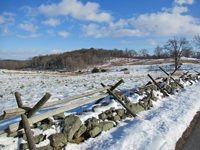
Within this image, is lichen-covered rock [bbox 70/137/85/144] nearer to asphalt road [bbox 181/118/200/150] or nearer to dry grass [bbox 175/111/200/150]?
dry grass [bbox 175/111/200/150]

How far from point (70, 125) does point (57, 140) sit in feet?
1.52

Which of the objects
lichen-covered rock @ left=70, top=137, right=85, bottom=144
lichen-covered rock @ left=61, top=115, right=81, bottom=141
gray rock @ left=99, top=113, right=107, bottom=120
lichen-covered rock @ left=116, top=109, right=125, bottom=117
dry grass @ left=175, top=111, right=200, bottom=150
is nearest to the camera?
lichen-covered rock @ left=61, top=115, right=81, bottom=141

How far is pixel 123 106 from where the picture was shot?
14.5 ft

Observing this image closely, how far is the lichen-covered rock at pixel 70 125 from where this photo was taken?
299cm

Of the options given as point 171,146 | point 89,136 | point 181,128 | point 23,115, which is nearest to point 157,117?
point 181,128

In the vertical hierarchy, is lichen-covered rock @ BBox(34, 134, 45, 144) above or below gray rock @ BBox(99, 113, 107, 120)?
above

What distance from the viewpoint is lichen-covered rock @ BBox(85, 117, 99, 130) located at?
3416 mm

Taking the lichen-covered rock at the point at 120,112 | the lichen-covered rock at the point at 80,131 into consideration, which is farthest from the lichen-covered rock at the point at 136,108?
the lichen-covered rock at the point at 80,131

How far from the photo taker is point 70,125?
3.11 metres

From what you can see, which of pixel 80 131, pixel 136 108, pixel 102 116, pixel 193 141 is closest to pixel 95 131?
pixel 80 131

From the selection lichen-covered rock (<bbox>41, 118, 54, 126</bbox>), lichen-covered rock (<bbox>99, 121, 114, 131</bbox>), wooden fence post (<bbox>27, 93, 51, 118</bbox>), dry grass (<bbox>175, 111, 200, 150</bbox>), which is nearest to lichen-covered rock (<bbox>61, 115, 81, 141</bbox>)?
lichen-covered rock (<bbox>41, 118, 54, 126</bbox>)

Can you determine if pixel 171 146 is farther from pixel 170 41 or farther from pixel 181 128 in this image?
pixel 170 41

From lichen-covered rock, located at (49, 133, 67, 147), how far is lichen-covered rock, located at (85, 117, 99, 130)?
2.48ft

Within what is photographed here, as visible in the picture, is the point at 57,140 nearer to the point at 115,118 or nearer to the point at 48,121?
the point at 48,121
